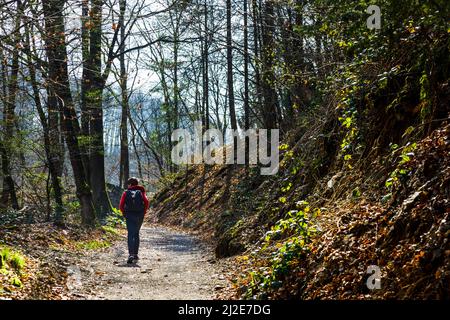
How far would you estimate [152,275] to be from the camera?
29.2 ft

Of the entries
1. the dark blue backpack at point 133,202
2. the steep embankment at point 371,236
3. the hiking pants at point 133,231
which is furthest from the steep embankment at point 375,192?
the dark blue backpack at point 133,202

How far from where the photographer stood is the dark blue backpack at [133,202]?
10.7m

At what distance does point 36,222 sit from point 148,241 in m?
3.99

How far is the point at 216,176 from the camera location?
2547 centimetres

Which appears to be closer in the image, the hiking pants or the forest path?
the forest path

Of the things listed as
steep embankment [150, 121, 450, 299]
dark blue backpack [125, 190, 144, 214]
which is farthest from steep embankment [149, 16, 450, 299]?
dark blue backpack [125, 190, 144, 214]

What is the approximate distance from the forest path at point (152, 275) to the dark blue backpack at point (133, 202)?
4.11ft

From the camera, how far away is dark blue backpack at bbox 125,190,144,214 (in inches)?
422

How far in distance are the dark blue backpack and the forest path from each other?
1.25 m

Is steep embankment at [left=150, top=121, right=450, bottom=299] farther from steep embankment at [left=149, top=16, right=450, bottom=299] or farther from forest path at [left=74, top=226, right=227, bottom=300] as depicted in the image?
forest path at [left=74, top=226, right=227, bottom=300]

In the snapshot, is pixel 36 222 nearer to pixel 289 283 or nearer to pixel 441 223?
pixel 289 283

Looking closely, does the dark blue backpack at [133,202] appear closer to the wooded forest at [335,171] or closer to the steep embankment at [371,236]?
the wooded forest at [335,171]

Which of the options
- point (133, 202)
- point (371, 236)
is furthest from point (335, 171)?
point (133, 202)

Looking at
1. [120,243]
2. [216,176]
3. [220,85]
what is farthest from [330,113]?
[220,85]
